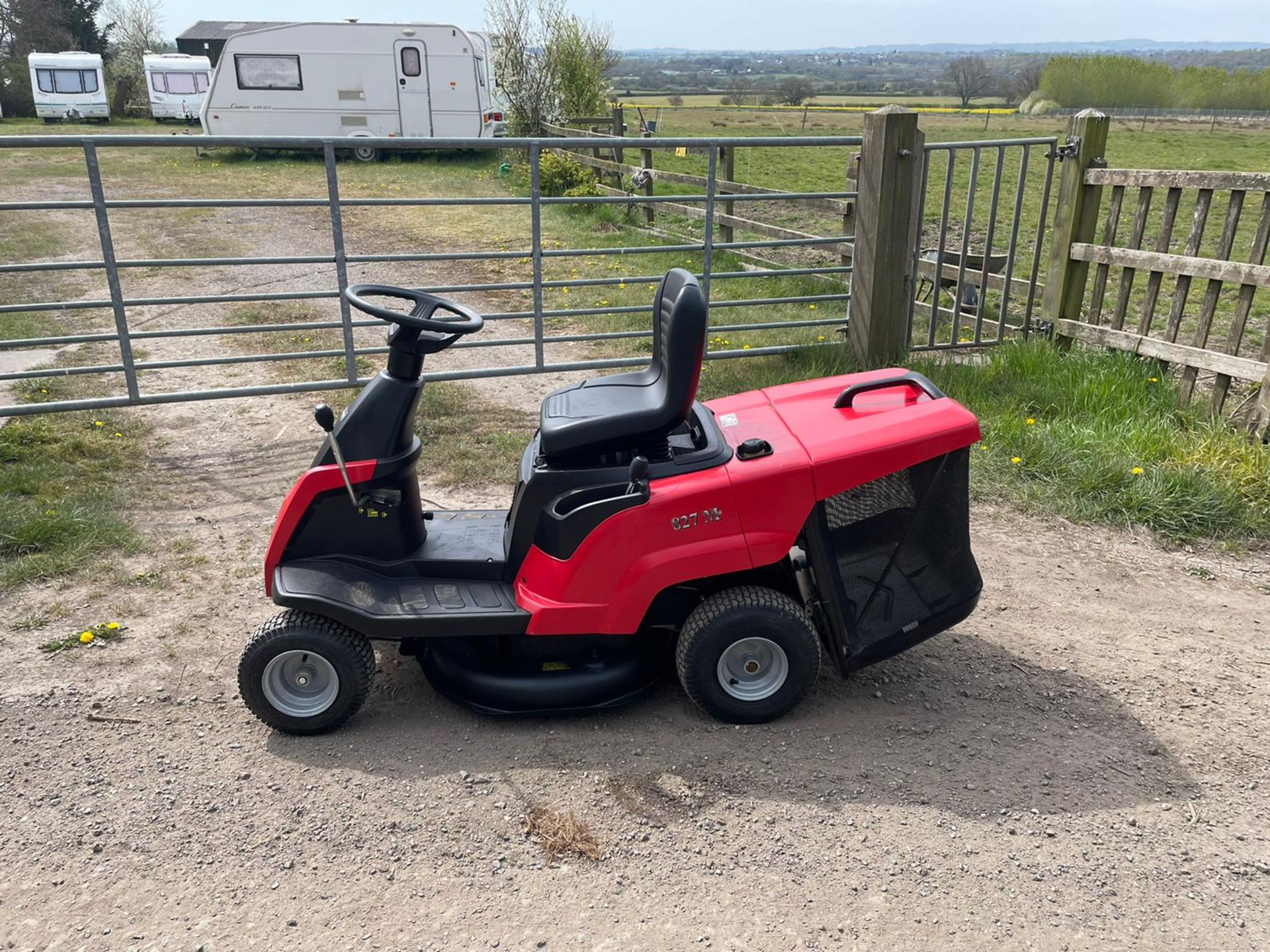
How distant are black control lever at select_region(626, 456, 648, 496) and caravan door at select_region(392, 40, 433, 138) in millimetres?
21180

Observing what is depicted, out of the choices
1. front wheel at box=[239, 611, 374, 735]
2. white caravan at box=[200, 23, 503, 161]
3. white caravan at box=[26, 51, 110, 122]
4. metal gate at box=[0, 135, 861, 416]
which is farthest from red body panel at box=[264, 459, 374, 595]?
white caravan at box=[26, 51, 110, 122]

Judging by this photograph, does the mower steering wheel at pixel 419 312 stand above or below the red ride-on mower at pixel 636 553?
above

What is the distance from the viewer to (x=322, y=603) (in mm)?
3291

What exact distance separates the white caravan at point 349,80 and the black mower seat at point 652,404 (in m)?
20.6

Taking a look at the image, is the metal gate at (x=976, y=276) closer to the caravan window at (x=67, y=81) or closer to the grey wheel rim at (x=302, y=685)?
the grey wheel rim at (x=302, y=685)

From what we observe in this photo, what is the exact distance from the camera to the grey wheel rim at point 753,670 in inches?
134

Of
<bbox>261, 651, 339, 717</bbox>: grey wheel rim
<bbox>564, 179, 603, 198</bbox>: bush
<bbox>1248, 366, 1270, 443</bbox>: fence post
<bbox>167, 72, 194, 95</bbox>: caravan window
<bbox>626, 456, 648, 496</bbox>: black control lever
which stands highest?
<bbox>167, 72, 194, 95</bbox>: caravan window

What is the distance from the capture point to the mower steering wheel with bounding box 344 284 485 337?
3330 mm

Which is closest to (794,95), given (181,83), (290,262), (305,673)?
(181,83)

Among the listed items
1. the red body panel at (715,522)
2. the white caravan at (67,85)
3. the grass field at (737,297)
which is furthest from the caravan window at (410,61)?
the red body panel at (715,522)

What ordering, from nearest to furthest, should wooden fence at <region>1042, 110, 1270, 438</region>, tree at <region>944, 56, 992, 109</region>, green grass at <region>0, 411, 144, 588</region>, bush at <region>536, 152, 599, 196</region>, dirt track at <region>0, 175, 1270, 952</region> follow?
dirt track at <region>0, 175, 1270, 952</region> → green grass at <region>0, 411, 144, 588</region> → wooden fence at <region>1042, 110, 1270, 438</region> → bush at <region>536, 152, 599, 196</region> → tree at <region>944, 56, 992, 109</region>

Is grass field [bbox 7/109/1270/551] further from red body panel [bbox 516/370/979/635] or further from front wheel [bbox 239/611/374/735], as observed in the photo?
red body panel [bbox 516/370/979/635]

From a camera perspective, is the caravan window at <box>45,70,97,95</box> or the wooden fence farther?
the caravan window at <box>45,70,97,95</box>

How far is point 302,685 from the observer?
3.41 meters
